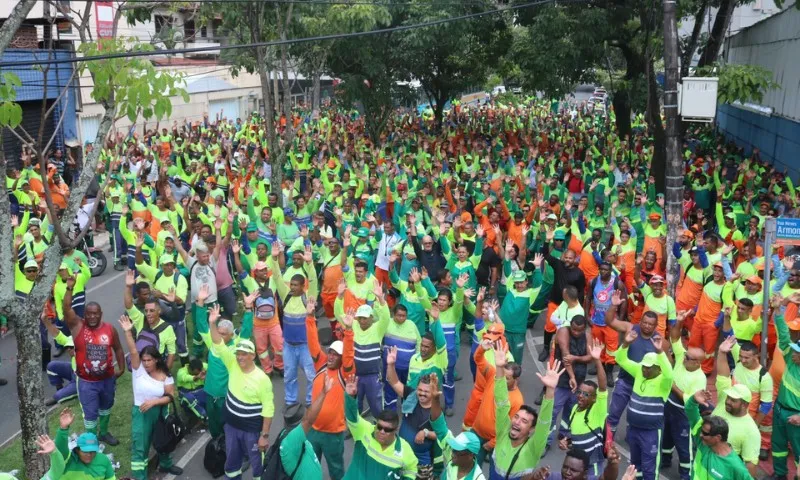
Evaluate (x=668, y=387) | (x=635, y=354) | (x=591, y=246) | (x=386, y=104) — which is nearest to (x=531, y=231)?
(x=591, y=246)

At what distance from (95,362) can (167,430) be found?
990mm

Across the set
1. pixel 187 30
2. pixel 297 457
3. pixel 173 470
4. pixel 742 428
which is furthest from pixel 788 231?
pixel 187 30

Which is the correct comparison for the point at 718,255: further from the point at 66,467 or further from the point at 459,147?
the point at 459,147

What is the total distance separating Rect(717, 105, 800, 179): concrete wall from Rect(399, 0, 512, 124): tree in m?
7.70

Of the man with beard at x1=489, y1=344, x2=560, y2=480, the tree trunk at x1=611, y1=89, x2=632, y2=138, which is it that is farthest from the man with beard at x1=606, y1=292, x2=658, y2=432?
the tree trunk at x1=611, y1=89, x2=632, y2=138

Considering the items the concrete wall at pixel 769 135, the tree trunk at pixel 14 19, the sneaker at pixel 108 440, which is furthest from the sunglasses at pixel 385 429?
the concrete wall at pixel 769 135

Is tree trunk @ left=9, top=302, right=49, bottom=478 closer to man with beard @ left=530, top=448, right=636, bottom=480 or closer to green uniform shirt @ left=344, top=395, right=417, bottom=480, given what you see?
green uniform shirt @ left=344, top=395, right=417, bottom=480

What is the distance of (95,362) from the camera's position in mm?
7238

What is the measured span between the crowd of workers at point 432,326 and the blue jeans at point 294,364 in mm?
37

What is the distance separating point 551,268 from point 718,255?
199 centimetres

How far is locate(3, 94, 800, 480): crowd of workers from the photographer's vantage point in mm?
5902

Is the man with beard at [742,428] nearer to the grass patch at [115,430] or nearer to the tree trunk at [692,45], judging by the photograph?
the grass patch at [115,430]

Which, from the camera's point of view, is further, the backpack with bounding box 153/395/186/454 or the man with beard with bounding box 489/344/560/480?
the backpack with bounding box 153/395/186/454

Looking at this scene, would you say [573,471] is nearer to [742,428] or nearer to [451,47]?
[742,428]
